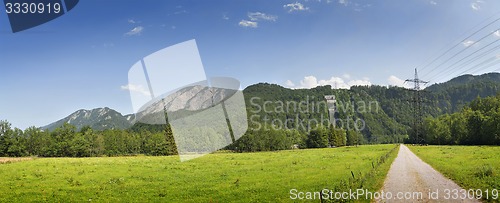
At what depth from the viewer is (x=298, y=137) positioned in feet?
532

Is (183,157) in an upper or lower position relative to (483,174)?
upper

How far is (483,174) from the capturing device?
22.3 m

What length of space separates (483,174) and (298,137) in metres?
141

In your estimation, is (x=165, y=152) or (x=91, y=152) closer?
(x=165, y=152)

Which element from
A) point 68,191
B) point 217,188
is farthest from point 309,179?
point 68,191

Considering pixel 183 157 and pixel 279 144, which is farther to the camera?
pixel 279 144

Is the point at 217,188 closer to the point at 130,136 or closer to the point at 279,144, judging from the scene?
the point at 279,144

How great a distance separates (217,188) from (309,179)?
8.03 meters

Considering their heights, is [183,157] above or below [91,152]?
above

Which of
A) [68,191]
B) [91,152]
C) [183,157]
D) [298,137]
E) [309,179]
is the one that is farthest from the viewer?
[298,137]

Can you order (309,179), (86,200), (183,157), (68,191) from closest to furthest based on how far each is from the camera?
(183,157) < (86,200) < (68,191) < (309,179)

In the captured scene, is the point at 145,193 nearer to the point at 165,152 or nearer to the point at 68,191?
the point at 68,191

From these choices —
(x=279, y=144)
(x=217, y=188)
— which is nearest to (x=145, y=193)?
(x=217, y=188)

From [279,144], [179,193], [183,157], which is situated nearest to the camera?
[183,157]
